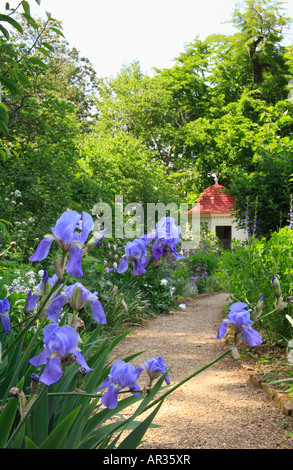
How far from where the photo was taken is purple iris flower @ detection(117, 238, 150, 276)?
1.30m

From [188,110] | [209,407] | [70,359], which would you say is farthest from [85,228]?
[188,110]

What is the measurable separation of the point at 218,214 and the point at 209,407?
1527cm

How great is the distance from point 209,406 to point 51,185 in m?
5.17

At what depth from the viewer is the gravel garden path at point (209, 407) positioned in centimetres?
252

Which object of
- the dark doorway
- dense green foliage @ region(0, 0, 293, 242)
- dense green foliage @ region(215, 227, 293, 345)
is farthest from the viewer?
the dark doorway

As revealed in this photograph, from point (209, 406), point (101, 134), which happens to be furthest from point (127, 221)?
point (101, 134)

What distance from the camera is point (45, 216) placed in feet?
22.2

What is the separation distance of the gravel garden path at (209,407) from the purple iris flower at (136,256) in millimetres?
1048

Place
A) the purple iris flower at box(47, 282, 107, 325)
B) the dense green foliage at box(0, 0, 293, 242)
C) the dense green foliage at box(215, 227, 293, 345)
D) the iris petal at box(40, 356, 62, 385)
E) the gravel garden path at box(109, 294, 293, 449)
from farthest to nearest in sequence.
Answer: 1. the dense green foliage at box(0, 0, 293, 242)
2. the dense green foliage at box(215, 227, 293, 345)
3. the gravel garden path at box(109, 294, 293, 449)
4. the purple iris flower at box(47, 282, 107, 325)
5. the iris petal at box(40, 356, 62, 385)

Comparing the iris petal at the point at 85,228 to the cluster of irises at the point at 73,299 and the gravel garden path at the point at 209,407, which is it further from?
the gravel garden path at the point at 209,407

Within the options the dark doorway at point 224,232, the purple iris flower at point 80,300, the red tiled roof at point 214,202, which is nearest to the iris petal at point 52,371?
the purple iris flower at point 80,300

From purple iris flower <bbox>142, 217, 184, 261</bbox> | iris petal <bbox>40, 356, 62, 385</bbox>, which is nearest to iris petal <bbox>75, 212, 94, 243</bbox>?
iris petal <bbox>40, 356, 62, 385</bbox>

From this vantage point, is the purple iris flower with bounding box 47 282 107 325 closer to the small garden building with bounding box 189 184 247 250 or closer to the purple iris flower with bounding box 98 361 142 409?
the purple iris flower with bounding box 98 361 142 409

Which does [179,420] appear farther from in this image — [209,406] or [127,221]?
[127,221]
